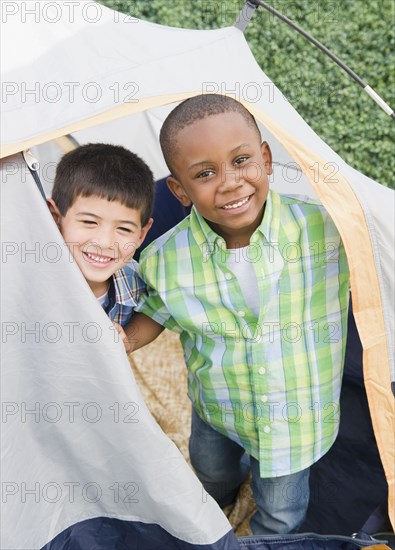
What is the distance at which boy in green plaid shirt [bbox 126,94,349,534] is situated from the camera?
1298 mm

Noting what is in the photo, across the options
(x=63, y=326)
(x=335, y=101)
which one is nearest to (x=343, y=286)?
(x=63, y=326)

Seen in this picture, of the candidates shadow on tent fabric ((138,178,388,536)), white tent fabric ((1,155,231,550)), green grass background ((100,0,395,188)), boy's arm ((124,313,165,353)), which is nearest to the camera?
white tent fabric ((1,155,231,550))

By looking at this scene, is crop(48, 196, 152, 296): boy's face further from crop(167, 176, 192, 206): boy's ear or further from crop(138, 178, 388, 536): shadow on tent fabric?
crop(138, 178, 388, 536): shadow on tent fabric

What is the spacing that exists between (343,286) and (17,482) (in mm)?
713

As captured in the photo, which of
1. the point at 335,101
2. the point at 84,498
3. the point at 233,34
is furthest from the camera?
the point at 335,101

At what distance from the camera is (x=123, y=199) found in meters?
1.34

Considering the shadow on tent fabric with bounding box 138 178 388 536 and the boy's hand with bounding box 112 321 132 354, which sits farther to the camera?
the shadow on tent fabric with bounding box 138 178 388 536

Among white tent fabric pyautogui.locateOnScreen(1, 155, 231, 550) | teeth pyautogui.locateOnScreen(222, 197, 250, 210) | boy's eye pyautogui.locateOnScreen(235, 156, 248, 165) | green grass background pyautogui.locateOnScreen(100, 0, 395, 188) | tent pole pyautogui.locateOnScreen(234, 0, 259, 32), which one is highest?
green grass background pyautogui.locateOnScreen(100, 0, 395, 188)

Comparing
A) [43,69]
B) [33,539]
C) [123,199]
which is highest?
[43,69]

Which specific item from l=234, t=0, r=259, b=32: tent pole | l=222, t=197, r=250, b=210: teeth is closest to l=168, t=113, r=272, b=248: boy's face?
l=222, t=197, r=250, b=210: teeth

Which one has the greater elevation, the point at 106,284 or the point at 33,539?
the point at 106,284

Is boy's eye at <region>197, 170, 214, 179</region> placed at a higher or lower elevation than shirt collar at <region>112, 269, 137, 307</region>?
higher

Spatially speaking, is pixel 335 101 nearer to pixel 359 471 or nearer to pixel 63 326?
pixel 359 471

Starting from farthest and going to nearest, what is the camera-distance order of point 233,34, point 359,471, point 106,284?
point 359,471, point 233,34, point 106,284
